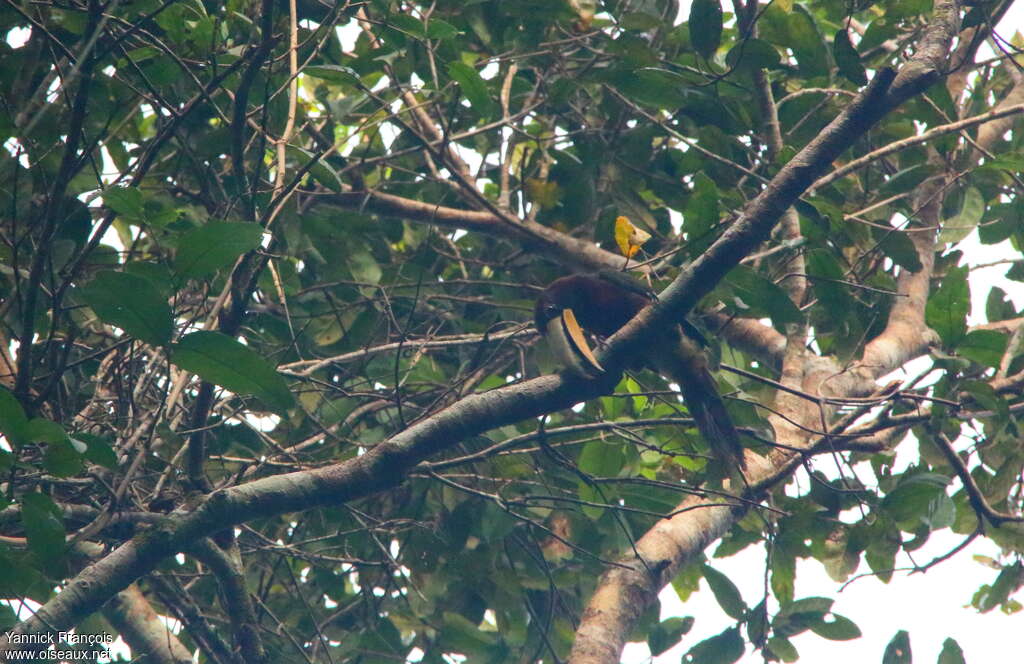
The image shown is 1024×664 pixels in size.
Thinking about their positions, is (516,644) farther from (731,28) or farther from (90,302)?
(731,28)

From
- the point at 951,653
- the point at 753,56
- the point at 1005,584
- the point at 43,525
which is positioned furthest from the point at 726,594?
the point at 43,525

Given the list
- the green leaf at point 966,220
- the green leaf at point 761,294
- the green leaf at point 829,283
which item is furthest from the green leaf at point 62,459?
the green leaf at point 966,220

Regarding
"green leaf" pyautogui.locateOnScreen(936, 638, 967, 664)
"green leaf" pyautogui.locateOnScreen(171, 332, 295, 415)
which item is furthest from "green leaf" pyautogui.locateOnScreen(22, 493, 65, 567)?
"green leaf" pyautogui.locateOnScreen(936, 638, 967, 664)

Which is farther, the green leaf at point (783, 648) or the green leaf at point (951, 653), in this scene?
the green leaf at point (783, 648)

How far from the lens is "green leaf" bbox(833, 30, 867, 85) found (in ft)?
8.39

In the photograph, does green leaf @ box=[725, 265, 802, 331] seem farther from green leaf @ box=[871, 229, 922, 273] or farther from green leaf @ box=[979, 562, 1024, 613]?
green leaf @ box=[979, 562, 1024, 613]

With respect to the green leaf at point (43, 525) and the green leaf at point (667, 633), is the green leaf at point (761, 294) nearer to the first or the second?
the green leaf at point (667, 633)

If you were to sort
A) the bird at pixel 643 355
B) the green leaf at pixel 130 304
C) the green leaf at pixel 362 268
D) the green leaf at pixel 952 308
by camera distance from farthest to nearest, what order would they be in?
the green leaf at pixel 362 268
the bird at pixel 643 355
the green leaf at pixel 952 308
the green leaf at pixel 130 304

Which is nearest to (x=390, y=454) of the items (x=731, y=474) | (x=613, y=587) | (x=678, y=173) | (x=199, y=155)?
(x=613, y=587)

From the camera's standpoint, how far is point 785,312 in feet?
8.27

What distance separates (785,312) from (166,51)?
1784mm

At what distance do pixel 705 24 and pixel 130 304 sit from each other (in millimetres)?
1922

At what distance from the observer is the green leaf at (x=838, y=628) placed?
307 centimetres

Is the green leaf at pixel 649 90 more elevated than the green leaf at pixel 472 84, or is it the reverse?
the green leaf at pixel 649 90
